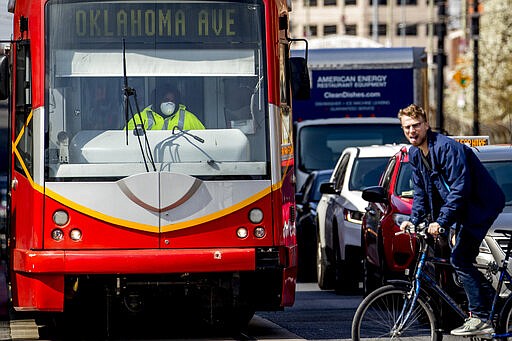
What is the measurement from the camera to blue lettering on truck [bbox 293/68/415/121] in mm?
26547

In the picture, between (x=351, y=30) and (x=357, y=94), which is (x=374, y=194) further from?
(x=351, y=30)

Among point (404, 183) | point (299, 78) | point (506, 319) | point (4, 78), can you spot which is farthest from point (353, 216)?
point (506, 319)

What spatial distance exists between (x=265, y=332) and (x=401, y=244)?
6.93 feet

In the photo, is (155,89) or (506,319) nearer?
(506,319)

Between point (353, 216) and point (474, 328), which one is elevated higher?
point (353, 216)

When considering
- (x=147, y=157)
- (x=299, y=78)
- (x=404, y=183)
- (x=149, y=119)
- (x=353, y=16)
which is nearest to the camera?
(x=147, y=157)

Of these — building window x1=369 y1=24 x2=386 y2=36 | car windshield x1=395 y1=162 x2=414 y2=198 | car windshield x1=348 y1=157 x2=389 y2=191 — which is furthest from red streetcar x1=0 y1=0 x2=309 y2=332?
building window x1=369 y1=24 x2=386 y2=36

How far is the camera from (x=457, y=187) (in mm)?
10164

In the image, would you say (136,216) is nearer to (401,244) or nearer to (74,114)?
(74,114)

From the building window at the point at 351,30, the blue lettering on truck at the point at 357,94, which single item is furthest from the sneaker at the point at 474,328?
the building window at the point at 351,30

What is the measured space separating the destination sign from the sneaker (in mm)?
3340

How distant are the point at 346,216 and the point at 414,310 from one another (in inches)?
308

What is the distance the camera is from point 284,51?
41.7ft

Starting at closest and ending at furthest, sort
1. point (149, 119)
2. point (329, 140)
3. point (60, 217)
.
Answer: point (60, 217)
point (149, 119)
point (329, 140)
